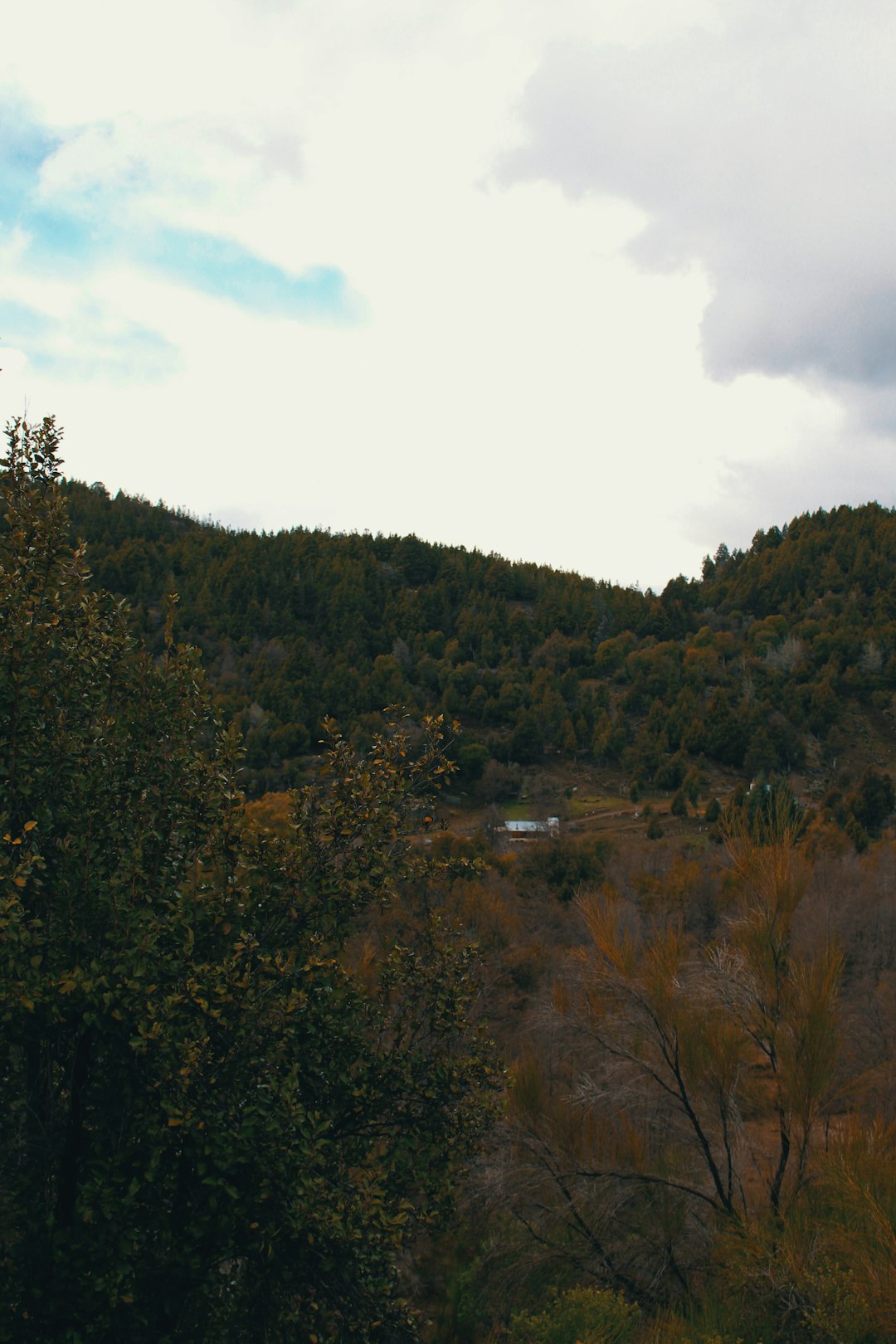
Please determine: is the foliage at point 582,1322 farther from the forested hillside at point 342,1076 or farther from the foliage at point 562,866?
the foliage at point 562,866

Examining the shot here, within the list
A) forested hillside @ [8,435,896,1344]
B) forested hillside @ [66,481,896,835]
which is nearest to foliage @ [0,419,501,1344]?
forested hillside @ [8,435,896,1344]

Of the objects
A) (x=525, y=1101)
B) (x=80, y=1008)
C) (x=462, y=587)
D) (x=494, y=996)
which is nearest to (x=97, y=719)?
(x=80, y=1008)

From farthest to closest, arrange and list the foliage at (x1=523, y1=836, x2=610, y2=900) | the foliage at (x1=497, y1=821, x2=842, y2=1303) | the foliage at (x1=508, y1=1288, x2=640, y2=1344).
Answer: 1. the foliage at (x1=523, y1=836, x2=610, y2=900)
2. the foliage at (x1=497, y1=821, x2=842, y2=1303)
3. the foliage at (x1=508, y1=1288, x2=640, y2=1344)

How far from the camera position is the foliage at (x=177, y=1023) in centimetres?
492

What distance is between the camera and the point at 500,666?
9550cm

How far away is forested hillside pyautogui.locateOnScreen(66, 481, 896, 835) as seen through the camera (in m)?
78.8

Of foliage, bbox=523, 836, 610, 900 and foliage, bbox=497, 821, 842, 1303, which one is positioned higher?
foliage, bbox=497, 821, 842, 1303

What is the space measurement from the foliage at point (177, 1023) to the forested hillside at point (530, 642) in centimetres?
5666

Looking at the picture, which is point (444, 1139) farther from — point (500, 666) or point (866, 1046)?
point (500, 666)

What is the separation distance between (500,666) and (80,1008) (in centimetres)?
9084

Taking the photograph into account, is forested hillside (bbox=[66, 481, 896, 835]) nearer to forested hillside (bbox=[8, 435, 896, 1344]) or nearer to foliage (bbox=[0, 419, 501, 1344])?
forested hillside (bbox=[8, 435, 896, 1344])

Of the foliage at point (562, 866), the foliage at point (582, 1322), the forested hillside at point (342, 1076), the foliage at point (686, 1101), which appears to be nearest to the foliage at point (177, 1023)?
the forested hillside at point (342, 1076)

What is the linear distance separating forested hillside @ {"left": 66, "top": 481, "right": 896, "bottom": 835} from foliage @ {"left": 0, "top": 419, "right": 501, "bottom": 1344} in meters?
56.7

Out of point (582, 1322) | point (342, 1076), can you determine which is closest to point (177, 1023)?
point (342, 1076)
